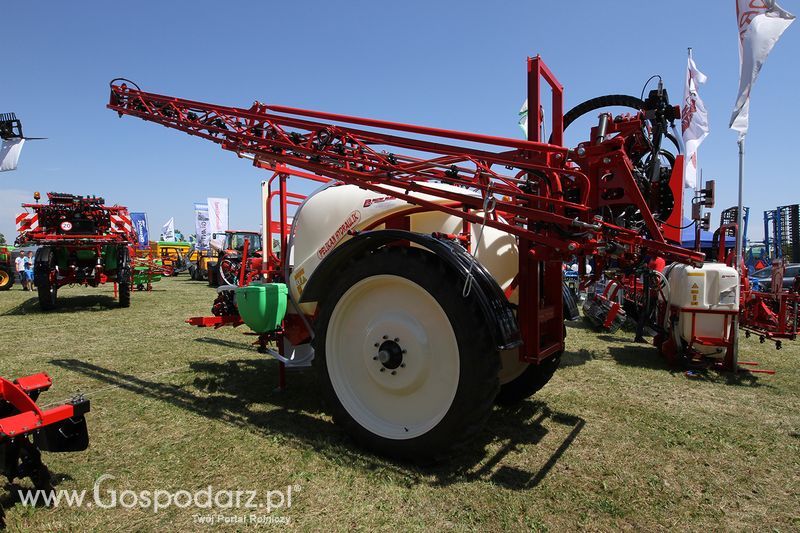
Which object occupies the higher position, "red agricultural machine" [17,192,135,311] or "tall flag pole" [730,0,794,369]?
"tall flag pole" [730,0,794,369]

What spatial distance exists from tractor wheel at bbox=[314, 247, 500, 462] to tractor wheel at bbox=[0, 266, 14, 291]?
18917 millimetres

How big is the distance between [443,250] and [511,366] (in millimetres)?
1384

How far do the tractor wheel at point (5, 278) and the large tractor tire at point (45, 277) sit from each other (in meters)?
8.80

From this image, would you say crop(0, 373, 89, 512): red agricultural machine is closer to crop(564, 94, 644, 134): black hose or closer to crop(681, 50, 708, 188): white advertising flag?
crop(564, 94, 644, 134): black hose

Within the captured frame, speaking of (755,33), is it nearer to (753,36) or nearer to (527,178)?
(753,36)

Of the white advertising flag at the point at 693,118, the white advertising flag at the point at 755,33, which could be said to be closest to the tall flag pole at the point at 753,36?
the white advertising flag at the point at 755,33

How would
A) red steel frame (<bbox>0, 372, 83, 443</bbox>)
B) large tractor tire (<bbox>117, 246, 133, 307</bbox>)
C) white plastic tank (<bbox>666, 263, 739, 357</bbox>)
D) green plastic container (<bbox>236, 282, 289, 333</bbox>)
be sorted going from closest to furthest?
red steel frame (<bbox>0, 372, 83, 443</bbox>)
green plastic container (<bbox>236, 282, 289, 333</bbox>)
white plastic tank (<bbox>666, 263, 739, 357</bbox>)
large tractor tire (<bbox>117, 246, 133, 307</bbox>)

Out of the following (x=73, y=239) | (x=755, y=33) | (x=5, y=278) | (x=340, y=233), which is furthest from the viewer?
(x=5, y=278)

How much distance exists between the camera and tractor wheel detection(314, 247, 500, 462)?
2701 mm

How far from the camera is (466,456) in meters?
3.14

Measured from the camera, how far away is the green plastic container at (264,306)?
408 cm

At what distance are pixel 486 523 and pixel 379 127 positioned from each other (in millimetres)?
2624

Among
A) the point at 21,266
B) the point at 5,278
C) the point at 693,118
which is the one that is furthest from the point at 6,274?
the point at 693,118

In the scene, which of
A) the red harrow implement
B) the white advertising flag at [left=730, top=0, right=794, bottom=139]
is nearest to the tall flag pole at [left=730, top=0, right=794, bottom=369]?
the white advertising flag at [left=730, top=0, right=794, bottom=139]
